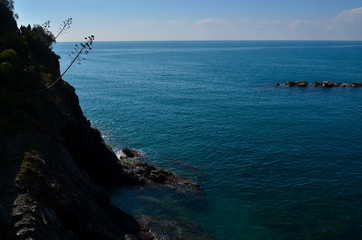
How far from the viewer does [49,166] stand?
81.3 ft

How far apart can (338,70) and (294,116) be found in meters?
101

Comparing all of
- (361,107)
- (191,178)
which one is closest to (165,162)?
(191,178)

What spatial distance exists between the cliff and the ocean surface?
16.3ft

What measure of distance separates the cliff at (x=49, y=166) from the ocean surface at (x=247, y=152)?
4976 millimetres

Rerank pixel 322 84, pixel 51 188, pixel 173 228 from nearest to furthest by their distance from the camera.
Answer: pixel 51 188 → pixel 173 228 → pixel 322 84

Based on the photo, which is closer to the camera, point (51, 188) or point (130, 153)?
point (51, 188)

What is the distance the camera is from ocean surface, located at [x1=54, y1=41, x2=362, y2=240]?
33.1 metres

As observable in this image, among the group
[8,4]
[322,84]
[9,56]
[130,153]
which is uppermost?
[8,4]

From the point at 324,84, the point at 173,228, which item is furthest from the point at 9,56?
the point at 324,84

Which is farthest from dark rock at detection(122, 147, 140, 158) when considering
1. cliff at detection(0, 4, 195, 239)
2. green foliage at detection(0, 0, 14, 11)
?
green foliage at detection(0, 0, 14, 11)

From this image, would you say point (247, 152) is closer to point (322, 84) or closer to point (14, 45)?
point (14, 45)

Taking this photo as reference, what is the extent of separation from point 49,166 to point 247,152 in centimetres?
3521

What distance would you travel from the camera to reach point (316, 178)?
41562 millimetres

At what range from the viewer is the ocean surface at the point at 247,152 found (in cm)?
3312
